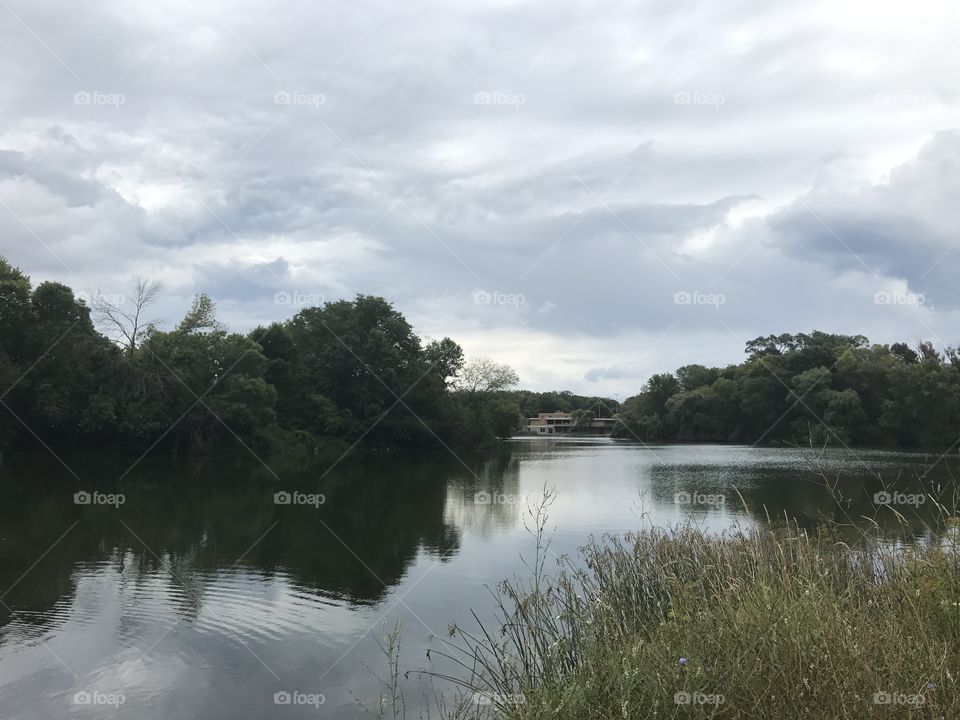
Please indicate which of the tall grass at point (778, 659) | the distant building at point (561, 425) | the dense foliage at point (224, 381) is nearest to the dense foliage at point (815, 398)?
the dense foliage at point (224, 381)

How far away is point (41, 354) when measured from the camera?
40.1m

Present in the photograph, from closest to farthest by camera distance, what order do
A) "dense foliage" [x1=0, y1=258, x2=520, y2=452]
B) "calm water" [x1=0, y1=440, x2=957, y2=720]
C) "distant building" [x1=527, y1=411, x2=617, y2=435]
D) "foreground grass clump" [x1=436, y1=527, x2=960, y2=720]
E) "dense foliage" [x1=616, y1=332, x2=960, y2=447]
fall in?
"foreground grass clump" [x1=436, y1=527, x2=960, y2=720], "calm water" [x1=0, y1=440, x2=957, y2=720], "dense foliage" [x1=0, y1=258, x2=520, y2=452], "dense foliage" [x1=616, y1=332, x2=960, y2=447], "distant building" [x1=527, y1=411, x2=617, y2=435]

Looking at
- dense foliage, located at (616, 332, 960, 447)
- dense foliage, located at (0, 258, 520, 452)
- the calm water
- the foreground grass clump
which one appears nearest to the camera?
the foreground grass clump

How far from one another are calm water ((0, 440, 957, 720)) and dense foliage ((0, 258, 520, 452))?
888cm

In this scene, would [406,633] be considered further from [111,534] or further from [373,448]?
[373,448]

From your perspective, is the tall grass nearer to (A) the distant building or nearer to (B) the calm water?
(B) the calm water

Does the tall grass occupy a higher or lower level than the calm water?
higher

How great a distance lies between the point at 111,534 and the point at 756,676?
18.8 metres

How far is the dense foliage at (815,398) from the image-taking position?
66.9m

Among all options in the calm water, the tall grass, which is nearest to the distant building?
the calm water

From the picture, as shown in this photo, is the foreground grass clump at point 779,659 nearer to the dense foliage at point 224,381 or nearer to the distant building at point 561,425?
the dense foliage at point 224,381

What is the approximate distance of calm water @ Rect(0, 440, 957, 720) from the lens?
8844 millimetres

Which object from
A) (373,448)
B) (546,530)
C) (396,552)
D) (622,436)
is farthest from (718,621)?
(622,436)

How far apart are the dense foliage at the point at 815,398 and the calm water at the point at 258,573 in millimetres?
36479
